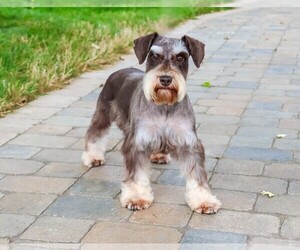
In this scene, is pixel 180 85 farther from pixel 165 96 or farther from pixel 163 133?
pixel 163 133

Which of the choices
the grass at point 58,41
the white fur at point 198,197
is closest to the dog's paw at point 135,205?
the white fur at point 198,197

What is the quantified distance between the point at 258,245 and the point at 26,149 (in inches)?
105

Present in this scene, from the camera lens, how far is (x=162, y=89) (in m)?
4.22

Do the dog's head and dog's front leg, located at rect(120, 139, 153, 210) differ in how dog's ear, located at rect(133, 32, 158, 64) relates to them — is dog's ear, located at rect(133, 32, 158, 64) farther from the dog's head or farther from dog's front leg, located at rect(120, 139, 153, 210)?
dog's front leg, located at rect(120, 139, 153, 210)

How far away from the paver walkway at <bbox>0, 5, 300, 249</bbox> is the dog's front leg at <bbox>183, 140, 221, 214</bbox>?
3.3 inches

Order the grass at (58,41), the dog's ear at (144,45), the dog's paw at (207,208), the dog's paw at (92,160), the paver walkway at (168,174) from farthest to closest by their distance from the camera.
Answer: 1. the grass at (58,41)
2. the dog's paw at (92,160)
3. the dog's ear at (144,45)
4. the dog's paw at (207,208)
5. the paver walkway at (168,174)

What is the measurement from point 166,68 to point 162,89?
0.14 meters

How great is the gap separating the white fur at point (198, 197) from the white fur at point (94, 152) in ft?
3.73

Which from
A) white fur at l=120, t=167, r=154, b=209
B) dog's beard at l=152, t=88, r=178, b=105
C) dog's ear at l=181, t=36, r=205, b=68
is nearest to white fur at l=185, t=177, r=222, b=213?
white fur at l=120, t=167, r=154, b=209

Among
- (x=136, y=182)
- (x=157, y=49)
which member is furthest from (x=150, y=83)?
(x=136, y=182)

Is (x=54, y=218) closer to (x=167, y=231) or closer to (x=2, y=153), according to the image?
(x=167, y=231)

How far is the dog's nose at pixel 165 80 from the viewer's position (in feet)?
13.7

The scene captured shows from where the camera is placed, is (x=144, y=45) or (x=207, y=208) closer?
(x=207, y=208)

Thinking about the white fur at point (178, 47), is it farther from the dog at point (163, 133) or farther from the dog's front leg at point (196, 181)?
the dog's front leg at point (196, 181)
